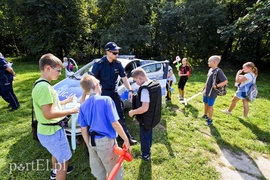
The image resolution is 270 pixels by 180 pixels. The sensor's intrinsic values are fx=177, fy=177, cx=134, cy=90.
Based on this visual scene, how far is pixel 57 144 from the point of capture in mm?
2105

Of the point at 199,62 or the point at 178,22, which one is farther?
the point at 199,62

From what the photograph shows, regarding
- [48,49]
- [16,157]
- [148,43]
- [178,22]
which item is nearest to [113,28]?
[148,43]

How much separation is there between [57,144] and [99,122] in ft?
2.20

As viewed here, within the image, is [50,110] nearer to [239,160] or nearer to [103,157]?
[103,157]

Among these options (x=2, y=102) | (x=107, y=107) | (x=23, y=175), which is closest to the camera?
(x=107, y=107)

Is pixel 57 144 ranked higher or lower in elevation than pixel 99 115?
lower

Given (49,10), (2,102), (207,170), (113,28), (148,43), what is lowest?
(207,170)

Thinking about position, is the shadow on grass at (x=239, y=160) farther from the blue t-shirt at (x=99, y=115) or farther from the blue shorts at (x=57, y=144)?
the blue shorts at (x=57, y=144)

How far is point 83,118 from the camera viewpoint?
193cm

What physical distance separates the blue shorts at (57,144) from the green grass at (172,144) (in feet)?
2.64

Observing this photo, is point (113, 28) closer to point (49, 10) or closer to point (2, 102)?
point (49, 10)

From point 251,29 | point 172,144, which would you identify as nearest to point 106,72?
point 172,144

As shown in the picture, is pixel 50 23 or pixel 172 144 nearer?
pixel 172 144

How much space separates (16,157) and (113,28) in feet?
37.1
